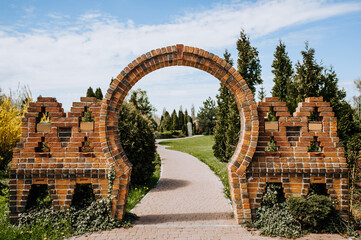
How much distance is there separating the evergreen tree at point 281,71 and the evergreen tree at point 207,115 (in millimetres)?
24301

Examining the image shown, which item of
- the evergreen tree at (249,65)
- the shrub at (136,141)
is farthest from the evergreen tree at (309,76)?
the shrub at (136,141)

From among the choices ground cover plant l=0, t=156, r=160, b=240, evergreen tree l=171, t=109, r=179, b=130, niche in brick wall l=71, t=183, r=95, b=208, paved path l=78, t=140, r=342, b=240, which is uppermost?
evergreen tree l=171, t=109, r=179, b=130

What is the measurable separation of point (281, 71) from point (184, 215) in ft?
33.5

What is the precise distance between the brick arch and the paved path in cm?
44

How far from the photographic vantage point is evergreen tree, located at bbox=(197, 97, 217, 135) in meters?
37.7

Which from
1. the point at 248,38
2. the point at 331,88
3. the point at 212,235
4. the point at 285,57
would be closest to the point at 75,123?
the point at 212,235

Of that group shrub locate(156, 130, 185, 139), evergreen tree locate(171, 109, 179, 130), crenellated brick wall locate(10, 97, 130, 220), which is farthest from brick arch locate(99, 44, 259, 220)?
evergreen tree locate(171, 109, 179, 130)

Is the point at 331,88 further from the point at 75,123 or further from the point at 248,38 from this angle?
the point at 75,123

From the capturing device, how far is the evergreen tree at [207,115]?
37.7m

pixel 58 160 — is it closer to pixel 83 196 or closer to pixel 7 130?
pixel 83 196

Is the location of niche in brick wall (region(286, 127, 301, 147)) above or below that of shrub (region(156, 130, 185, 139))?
above

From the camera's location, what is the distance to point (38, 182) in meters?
4.69

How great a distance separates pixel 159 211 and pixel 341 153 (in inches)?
170

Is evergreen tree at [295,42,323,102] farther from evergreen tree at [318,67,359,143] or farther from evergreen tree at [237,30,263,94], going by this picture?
evergreen tree at [237,30,263,94]
